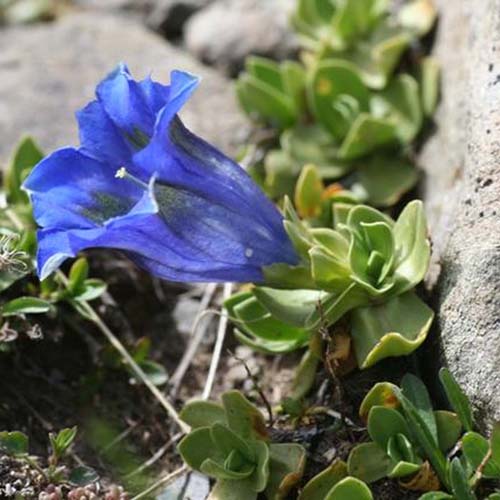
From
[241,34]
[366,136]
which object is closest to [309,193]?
[366,136]

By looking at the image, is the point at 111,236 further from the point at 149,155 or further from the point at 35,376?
the point at 35,376

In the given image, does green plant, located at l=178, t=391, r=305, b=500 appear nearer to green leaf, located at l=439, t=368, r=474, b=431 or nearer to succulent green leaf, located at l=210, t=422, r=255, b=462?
succulent green leaf, located at l=210, t=422, r=255, b=462

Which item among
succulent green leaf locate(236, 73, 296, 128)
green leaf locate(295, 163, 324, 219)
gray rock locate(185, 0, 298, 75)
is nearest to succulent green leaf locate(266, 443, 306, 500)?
green leaf locate(295, 163, 324, 219)

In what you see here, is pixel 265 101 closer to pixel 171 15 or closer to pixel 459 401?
pixel 171 15

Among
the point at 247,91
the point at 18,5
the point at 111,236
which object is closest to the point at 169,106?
the point at 111,236

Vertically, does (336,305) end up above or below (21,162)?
above

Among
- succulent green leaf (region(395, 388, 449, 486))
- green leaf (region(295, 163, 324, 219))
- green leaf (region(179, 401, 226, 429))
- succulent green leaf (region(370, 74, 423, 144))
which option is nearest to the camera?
succulent green leaf (region(395, 388, 449, 486))

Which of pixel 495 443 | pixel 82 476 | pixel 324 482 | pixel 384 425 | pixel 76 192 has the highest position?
pixel 76 192

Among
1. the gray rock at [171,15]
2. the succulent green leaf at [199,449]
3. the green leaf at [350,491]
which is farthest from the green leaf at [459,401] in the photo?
the gray rock at [171,15]
